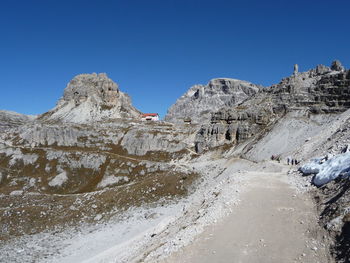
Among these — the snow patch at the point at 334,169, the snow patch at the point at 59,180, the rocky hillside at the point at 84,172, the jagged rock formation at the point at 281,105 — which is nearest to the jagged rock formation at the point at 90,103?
the rocky hillside at the point at 84,172

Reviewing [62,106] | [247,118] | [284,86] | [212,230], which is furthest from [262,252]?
[62,106]

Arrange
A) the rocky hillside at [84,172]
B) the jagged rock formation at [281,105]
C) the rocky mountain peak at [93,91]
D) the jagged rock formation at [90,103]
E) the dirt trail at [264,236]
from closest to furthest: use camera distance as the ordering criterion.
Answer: the dirt trail at [264,236] < the rocky hillside at [84,172] < the jagged rock formation at [281,105] < the jagged rock formation at [90,103] < the rocky mountain peak at [93,91]

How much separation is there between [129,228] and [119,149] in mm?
80853

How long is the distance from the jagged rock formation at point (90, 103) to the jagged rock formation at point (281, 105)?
97.8 meters

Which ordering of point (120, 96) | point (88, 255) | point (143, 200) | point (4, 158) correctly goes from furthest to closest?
1. point (120, 96)
2. point (4, 158)
3. point (143, 200)
4. point (88, 255)

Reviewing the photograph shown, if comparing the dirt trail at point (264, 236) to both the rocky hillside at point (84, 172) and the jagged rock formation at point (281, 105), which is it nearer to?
the rocky hillside at point (84, 172)

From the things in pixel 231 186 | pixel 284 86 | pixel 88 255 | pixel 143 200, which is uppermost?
pixel 284 86

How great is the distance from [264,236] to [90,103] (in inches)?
7027

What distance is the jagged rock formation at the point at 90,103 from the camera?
173625 mm

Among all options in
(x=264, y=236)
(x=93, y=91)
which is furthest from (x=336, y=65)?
(x=93, y=91)

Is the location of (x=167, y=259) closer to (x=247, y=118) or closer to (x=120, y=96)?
(x=247, y=118)

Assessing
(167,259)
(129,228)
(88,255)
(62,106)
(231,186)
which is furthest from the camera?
(62,106)

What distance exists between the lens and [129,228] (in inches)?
1502

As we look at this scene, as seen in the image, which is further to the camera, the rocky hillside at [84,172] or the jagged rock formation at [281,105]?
the jagged rock formation at [281,105]
